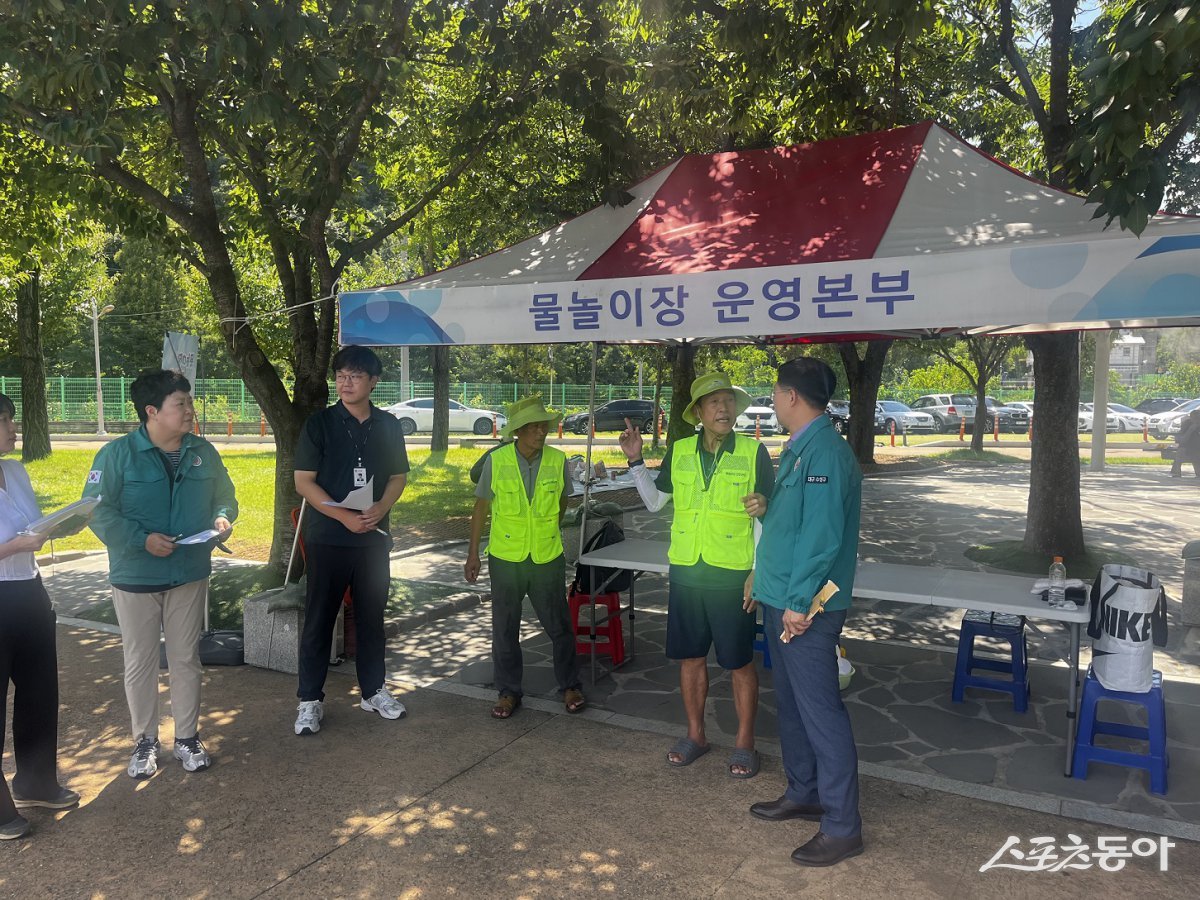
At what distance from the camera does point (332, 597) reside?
4.69 metres

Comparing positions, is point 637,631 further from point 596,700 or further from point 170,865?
point 170,865

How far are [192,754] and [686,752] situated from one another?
2.29 m

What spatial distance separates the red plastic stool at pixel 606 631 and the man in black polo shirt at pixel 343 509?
132 centimetres

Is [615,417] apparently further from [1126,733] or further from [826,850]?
[826,850]

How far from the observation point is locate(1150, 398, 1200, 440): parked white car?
31195 mm

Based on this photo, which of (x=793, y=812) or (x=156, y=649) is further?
(x=156, y=649)

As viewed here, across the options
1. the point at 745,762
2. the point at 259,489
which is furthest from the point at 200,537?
the point at 259,489

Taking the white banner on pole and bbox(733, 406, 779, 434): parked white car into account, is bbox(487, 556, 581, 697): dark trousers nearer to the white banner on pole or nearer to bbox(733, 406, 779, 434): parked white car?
the white banner on pole

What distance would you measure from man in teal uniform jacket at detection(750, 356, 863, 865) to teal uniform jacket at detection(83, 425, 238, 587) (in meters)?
2.57

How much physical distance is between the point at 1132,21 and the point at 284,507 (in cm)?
647

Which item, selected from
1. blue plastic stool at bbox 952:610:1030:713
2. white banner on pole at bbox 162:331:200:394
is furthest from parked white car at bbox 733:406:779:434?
blue plastic stool at bbox 952:610:1030:713

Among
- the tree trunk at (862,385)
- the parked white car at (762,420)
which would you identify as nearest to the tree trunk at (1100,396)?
the tree trunk at (862,385)

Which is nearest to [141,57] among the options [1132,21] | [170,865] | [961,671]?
[170,865]

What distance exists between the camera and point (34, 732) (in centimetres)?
372
